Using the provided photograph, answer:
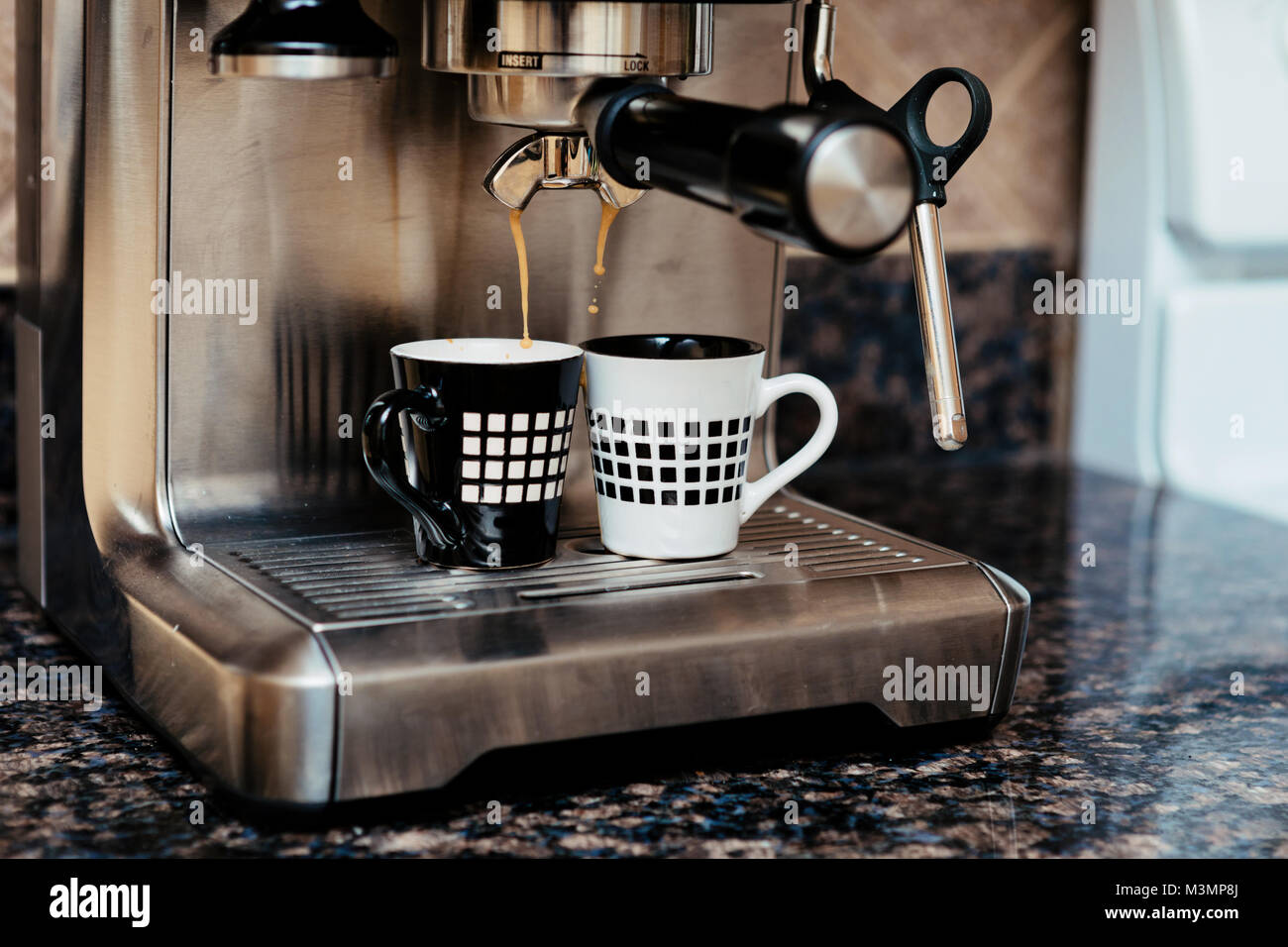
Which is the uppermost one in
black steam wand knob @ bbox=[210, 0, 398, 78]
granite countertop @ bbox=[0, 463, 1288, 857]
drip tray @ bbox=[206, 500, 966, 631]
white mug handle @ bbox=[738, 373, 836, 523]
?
black steam wand knob @ bbox=[210, 0, 398, 78]

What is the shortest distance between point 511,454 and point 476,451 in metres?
0.01

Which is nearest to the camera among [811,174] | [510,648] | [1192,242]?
[811,174]

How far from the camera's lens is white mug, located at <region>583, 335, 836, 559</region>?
0.60 metres

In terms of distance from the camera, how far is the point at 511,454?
591 mm

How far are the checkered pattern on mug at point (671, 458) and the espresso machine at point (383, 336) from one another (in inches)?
1.1

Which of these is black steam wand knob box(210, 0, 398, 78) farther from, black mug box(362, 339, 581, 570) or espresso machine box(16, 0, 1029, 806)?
black mug box(362, 339, 581, 570)

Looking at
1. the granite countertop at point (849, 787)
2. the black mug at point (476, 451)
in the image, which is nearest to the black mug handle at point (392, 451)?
the black mug at point (476, 451)

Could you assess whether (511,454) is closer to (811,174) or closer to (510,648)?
(510,648)

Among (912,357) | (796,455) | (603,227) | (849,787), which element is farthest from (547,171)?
(912,357)

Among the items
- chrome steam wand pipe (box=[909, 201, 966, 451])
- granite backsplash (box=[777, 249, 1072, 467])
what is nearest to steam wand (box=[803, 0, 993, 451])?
chrome steam wand pipe (box=[909, 201, 966, 451])

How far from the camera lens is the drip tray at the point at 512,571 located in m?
0.56

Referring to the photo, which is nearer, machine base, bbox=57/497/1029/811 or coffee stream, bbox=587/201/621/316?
machine base, bbox=57/497/1029/811
